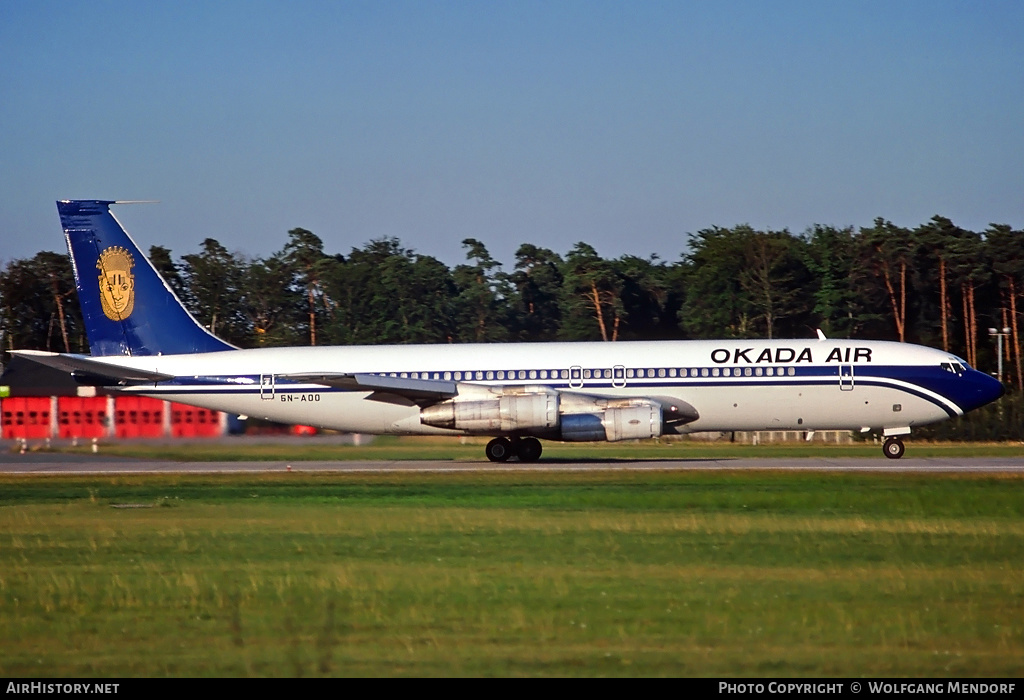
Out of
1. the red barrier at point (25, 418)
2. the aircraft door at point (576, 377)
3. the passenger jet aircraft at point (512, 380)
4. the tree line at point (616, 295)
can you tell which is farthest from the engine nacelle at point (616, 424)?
the tree line at point (616, 295)

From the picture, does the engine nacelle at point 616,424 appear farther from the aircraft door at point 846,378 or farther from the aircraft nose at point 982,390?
the aircraft nose at point 982,390

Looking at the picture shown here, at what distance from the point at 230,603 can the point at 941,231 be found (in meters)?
69.2

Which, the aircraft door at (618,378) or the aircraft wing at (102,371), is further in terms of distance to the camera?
the aircraft wing at (102,371)

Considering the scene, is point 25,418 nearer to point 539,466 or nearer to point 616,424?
point 539,466

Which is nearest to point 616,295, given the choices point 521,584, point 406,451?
point 406,451

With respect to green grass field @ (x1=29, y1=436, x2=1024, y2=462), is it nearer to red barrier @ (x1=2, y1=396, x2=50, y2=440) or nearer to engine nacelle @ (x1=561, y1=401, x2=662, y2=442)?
engine nacelle @ (x1=561, y1=401, x2=662, y2=442)

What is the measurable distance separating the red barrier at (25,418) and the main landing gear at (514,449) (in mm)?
20428

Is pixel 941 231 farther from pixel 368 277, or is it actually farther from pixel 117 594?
pixel 117 594

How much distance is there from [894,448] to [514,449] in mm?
11010

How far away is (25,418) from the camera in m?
47.4

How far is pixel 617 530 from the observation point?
17.9 metres

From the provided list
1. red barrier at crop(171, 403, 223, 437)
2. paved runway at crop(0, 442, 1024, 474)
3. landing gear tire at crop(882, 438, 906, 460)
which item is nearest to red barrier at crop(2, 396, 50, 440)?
red barrier at crop(171, 403, 223, 437)

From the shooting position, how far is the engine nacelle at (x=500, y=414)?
3181cm
